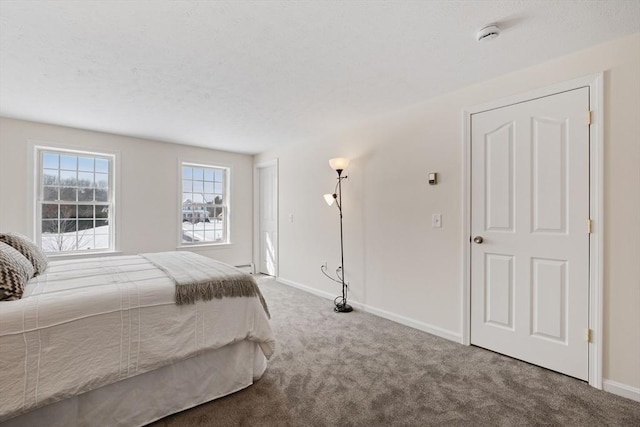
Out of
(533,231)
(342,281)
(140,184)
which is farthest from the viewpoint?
(140,184)

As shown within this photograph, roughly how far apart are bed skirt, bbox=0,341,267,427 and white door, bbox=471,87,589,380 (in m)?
1.99

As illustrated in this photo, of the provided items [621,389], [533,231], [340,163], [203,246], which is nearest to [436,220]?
[533,231]

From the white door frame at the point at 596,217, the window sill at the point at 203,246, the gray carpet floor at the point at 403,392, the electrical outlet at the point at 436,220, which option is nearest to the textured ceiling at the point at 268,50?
the white door frame at the point at 596,217

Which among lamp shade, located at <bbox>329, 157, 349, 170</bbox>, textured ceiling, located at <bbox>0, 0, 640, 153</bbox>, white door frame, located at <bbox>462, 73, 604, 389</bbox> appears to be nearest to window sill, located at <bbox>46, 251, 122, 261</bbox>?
textured ceiling, located at <bbox>0, 0, 640, 153</bbox>

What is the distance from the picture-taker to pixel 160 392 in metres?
1.74

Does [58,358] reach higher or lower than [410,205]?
lower

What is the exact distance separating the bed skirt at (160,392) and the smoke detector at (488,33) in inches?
99.4

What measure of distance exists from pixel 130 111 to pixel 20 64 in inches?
40.5

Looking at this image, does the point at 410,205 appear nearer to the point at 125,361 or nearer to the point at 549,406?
the point at 549,406

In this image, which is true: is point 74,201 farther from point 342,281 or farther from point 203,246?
point 342,281

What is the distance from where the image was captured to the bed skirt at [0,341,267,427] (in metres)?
1.48

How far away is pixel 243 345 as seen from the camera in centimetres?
203


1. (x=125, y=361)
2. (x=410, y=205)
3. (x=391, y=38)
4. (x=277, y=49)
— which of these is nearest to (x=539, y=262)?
(x=410, y=205)

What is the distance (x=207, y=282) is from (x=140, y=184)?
10.7ft
